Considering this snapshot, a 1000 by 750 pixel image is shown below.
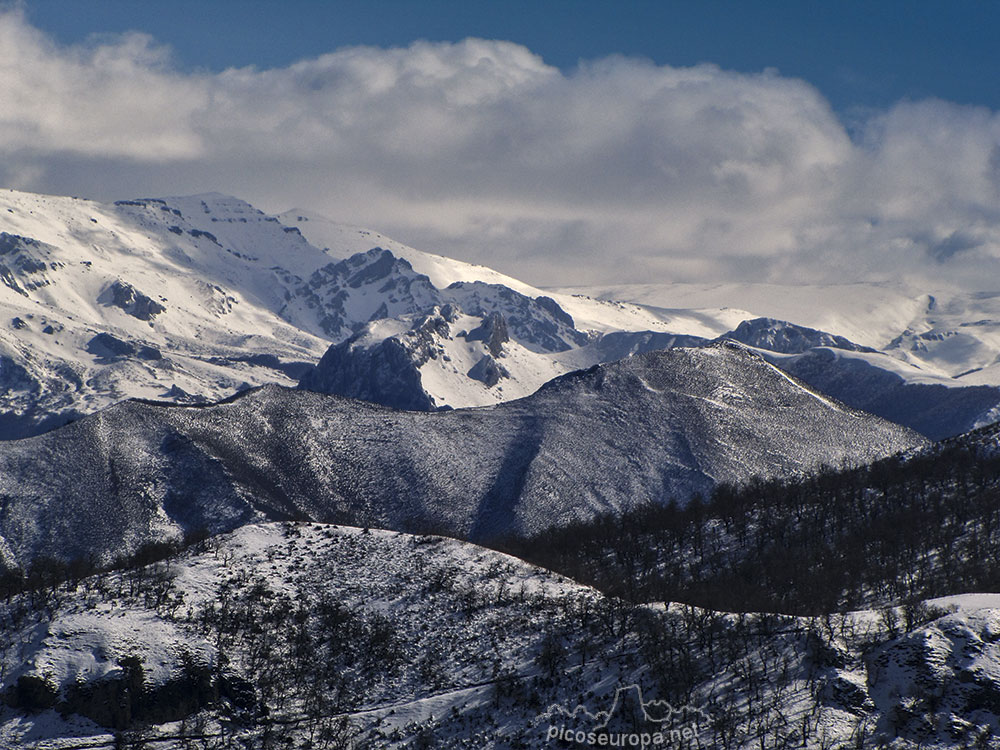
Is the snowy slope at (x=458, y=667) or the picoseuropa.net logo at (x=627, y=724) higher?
the snowy slope at (x=458, y=667)

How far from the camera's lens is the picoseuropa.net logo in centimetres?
7938

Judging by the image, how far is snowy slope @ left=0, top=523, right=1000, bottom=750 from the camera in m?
79.4

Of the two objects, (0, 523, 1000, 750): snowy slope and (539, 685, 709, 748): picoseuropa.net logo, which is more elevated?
(0, 523, 1000, 750): snowy slope

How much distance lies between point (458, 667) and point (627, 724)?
58.9ft

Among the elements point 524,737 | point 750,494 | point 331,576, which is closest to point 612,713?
point 524,737

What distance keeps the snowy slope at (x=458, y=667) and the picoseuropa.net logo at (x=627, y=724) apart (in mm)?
155

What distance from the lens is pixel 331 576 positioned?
363 ft

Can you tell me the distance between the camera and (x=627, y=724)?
8169 centimetres

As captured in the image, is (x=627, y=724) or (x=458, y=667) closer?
(x=627, y=724)

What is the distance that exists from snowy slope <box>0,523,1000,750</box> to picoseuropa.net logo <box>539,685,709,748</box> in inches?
6.1

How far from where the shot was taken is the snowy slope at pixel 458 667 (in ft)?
260

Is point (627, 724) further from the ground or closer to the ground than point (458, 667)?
closer to the ground

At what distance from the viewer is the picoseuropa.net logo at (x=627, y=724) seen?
7938 cm

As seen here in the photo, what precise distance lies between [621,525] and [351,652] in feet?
285
